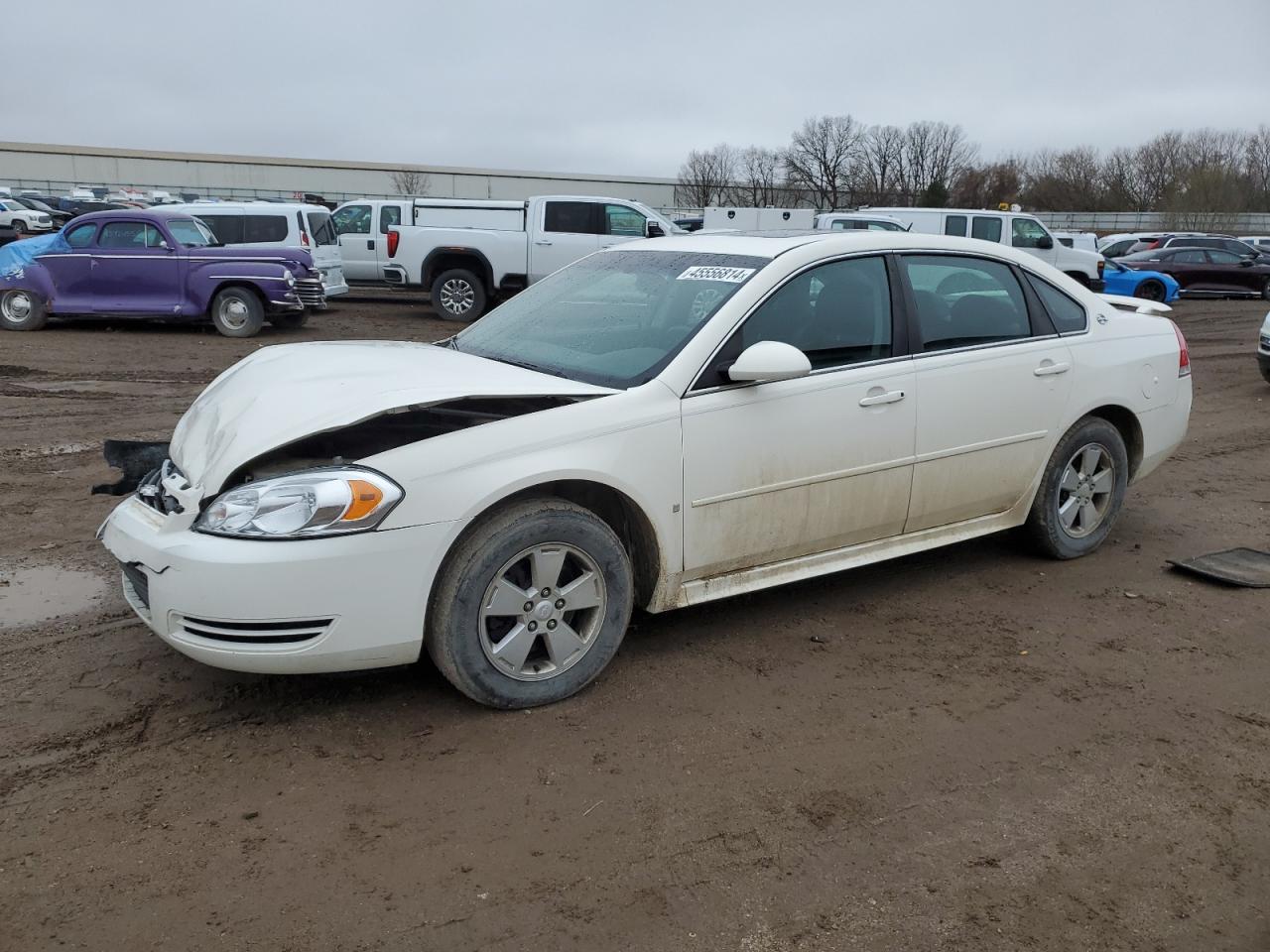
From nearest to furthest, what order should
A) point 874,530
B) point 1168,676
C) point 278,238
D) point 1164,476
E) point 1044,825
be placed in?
point 1044,825, point 1168,676, point 874,530, point 1164,476, point 278,238

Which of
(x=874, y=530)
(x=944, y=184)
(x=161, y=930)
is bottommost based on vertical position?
(x=161, y=930)

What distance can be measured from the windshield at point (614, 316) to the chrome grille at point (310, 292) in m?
10.7

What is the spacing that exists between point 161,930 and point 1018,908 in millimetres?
2192

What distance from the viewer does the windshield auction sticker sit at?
4.45 metres

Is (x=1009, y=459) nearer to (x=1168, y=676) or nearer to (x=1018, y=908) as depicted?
(x=1168, y=676)

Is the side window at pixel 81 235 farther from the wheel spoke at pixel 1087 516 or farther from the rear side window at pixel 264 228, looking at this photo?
the wheel spoke at pixel 1087 516

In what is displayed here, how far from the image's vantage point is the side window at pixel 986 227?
68.3 feet

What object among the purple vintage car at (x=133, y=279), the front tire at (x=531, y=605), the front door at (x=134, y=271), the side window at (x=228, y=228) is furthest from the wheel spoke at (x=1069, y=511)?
the side window at (x=228, y=228)

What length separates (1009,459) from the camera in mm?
5098

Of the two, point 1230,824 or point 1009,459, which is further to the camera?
point 1009,459

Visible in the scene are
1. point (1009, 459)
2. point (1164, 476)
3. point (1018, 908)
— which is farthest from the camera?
point (1164, 476)

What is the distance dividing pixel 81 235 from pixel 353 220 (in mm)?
7015

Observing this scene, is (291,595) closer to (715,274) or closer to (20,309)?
(715,274)

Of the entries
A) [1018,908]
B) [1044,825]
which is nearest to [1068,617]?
[1044,825]
